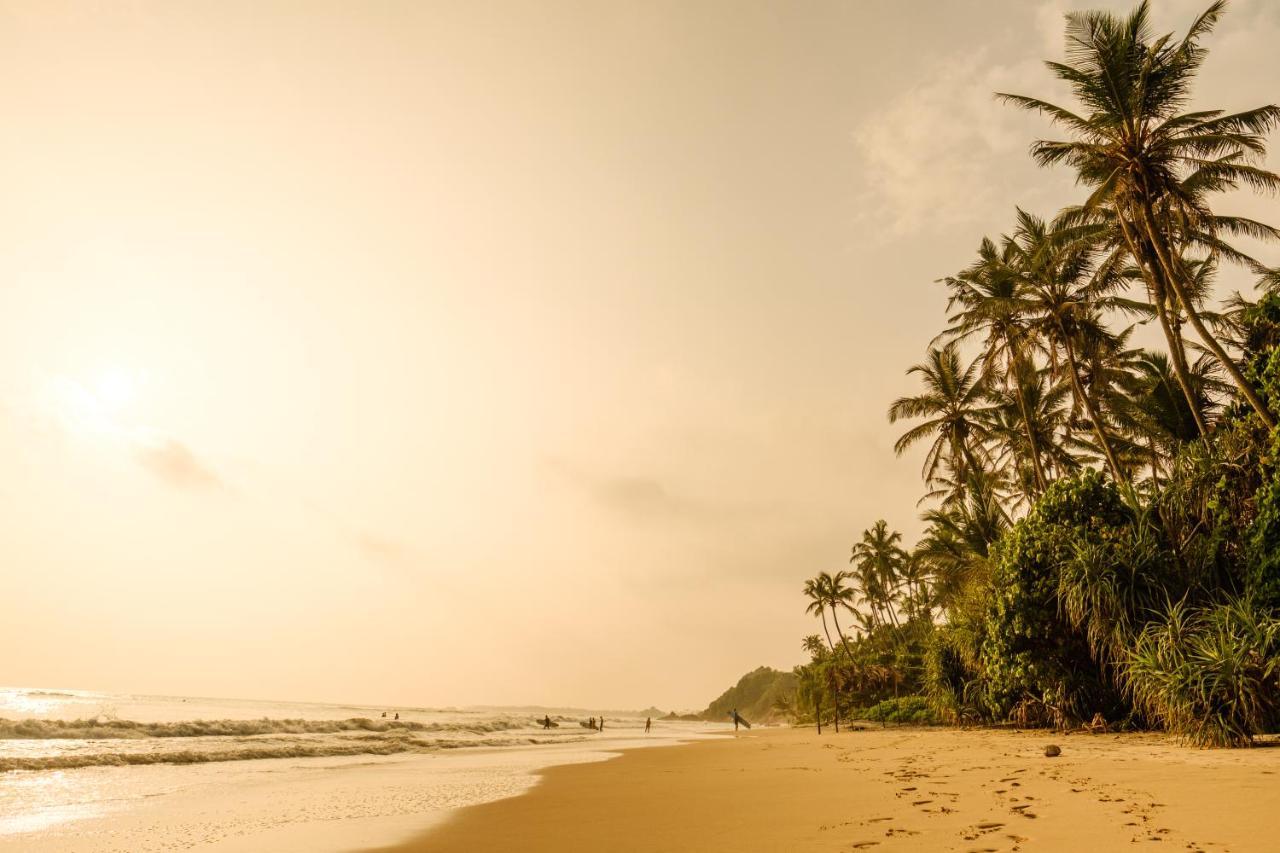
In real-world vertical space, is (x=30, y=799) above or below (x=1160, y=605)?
below

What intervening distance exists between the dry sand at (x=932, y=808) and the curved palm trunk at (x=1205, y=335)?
23.8ft

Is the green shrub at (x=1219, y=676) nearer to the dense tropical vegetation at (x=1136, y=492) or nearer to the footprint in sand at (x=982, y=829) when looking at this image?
the dense tropical vegetation at (x=1136, y=492)

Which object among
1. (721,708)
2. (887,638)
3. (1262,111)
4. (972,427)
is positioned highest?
(1262,111)

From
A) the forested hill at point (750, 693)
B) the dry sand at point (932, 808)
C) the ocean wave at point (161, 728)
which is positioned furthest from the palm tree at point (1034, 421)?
the forested hill at point (750, 693)

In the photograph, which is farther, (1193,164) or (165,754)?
(165,754)

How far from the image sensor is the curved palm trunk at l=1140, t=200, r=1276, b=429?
14.1 meters

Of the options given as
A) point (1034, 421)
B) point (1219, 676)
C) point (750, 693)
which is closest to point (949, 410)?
point (1034, 421)

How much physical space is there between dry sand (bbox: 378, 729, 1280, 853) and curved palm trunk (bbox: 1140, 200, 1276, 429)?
285 inches

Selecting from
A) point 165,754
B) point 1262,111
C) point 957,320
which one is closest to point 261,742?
point 165,754

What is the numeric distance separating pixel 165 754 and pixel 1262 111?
113 feet

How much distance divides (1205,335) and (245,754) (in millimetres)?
29490

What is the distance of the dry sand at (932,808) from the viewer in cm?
525

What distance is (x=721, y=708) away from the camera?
16000cm

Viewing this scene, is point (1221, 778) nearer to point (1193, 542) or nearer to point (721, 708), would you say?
point (1193, 542)
